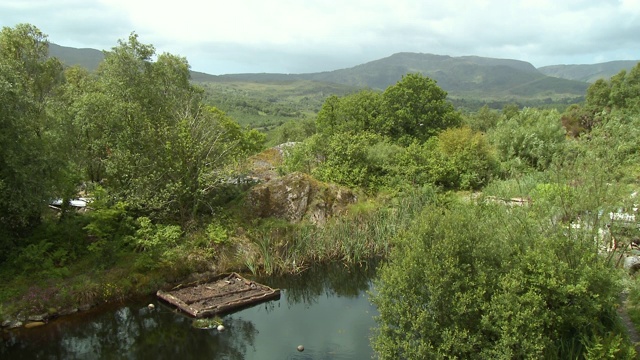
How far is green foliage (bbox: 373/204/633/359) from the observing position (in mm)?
9859

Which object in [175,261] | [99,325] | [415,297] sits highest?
[415,297]

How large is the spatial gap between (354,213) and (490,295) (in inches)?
558

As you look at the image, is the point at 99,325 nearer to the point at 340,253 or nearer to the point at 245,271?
the point at 245,271

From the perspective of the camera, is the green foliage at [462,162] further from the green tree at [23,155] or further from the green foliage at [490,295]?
the green tree at [23,155]

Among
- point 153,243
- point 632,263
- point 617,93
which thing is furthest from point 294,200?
point 617,93

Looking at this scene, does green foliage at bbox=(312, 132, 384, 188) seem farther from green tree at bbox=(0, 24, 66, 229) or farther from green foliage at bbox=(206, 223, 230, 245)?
green tree at bbox=(0, 24, 66, 229)

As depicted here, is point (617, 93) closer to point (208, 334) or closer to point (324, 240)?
point (324, 240)

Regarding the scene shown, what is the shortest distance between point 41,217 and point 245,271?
971 cm

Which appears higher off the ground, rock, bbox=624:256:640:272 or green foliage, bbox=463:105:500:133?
green foliage, bbox=463:105:500:133

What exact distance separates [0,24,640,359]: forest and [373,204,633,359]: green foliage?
0.16 ft

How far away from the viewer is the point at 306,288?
20375 millimetres

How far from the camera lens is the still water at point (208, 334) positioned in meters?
14.8

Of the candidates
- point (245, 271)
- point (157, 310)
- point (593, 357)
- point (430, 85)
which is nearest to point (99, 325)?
point (157, 310)

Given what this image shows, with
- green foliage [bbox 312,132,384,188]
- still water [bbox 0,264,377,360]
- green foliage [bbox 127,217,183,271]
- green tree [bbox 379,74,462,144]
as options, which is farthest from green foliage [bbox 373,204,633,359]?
green tree [bbox 379,74,462,144]
